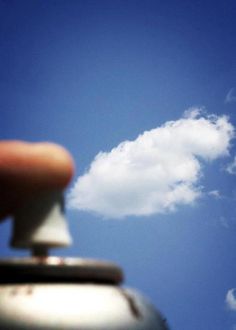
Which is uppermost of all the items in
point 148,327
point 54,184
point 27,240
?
point 54,184

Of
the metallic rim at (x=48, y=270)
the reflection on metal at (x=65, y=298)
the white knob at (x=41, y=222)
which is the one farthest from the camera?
the white knob at (x=41, y=222)

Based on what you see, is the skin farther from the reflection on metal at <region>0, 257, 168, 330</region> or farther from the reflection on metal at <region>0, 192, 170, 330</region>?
the reflection on metal at <region>0, 257, 168, 330</region>

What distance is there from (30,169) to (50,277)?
47cm

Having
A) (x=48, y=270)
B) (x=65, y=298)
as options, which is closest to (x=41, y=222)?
(x=48, y=270)

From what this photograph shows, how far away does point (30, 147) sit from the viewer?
2.72 meters

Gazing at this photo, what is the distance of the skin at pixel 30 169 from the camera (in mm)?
2670

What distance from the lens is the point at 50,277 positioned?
2.63 meters

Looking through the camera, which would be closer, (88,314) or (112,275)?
(88,314)

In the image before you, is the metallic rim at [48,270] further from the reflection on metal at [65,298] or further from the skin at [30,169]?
the skin at [30,169]

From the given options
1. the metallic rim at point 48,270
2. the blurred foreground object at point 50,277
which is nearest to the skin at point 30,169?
the blurred foreground object at point 50,277

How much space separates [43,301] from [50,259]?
215mm

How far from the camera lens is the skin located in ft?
8.76

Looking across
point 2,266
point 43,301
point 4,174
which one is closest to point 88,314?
point 43,301

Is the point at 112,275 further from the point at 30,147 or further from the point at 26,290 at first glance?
the point at 30,147
